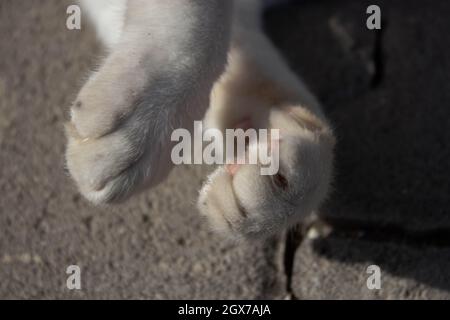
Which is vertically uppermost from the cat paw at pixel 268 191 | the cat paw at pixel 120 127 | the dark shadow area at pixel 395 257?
the cat paw at pixel 120 127

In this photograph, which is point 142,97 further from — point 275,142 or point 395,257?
point 395,257

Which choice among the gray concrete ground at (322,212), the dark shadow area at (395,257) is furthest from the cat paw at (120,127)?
the dark shadow area at (395,257)

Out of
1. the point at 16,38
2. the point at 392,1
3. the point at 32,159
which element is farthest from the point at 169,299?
the point at 392,1

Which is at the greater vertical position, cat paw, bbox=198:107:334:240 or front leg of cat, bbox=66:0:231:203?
front leg of cat, bbox=66:0:231:203

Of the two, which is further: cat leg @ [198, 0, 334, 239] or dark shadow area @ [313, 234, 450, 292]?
dark shadow area @ [313, 234, 450, 292]

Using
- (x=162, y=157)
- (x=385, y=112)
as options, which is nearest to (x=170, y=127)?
(x=162, y=157)

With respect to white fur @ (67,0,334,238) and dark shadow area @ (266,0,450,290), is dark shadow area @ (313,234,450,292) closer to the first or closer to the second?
dark shadow area @ (266,0,450,290)

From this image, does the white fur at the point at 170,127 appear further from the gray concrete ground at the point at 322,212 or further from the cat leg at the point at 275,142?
the gray concrete ground at the point at 322,212

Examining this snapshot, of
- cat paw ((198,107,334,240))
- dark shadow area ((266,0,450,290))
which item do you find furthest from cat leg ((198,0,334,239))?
dark shadow area ((266,0,450,290))
